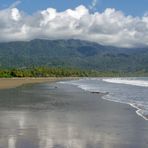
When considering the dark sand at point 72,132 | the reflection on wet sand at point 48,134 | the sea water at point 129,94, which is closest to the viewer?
the reflection on wet sand at point 48,134

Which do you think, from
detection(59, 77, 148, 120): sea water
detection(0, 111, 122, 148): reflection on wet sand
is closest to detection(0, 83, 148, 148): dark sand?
detection(0, 111, 122, 148): reflection on wet sand

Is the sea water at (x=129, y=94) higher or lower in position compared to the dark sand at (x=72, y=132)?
lower

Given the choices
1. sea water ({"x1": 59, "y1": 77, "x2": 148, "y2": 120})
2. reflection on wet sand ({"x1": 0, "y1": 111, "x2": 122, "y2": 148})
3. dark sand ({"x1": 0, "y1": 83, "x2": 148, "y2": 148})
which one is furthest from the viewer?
sea water ({"x1": 59, "y1": 77, "x2": 148, "y2": 120})

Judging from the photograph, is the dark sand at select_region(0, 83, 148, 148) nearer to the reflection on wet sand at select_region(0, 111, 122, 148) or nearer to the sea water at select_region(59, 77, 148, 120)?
the reflection on wet sand at select_region(0, 111, 122, 148)

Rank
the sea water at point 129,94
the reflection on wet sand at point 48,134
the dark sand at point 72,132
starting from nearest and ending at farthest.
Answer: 1. the reflection on wet sand at point 48,134
2. the dark sand at point 72,132
3. the sea water at point 129,94

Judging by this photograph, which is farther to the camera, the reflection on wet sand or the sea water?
the sea water

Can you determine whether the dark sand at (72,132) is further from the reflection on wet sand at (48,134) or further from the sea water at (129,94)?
the sea water at (129,94)

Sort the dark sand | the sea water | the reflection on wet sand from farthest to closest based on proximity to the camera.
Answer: the sea water
the dark sand
the reflection on wet sand

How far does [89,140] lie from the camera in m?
18.5

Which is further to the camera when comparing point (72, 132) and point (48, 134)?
point (72, 132)

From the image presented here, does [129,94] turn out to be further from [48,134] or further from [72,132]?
[48,134]

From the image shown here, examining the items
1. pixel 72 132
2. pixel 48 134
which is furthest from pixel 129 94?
pixel 48 134

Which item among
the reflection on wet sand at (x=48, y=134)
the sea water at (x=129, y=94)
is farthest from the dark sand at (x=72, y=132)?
the sea water at (x=129, y=94)

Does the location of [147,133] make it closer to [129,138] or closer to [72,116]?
[129,138]
